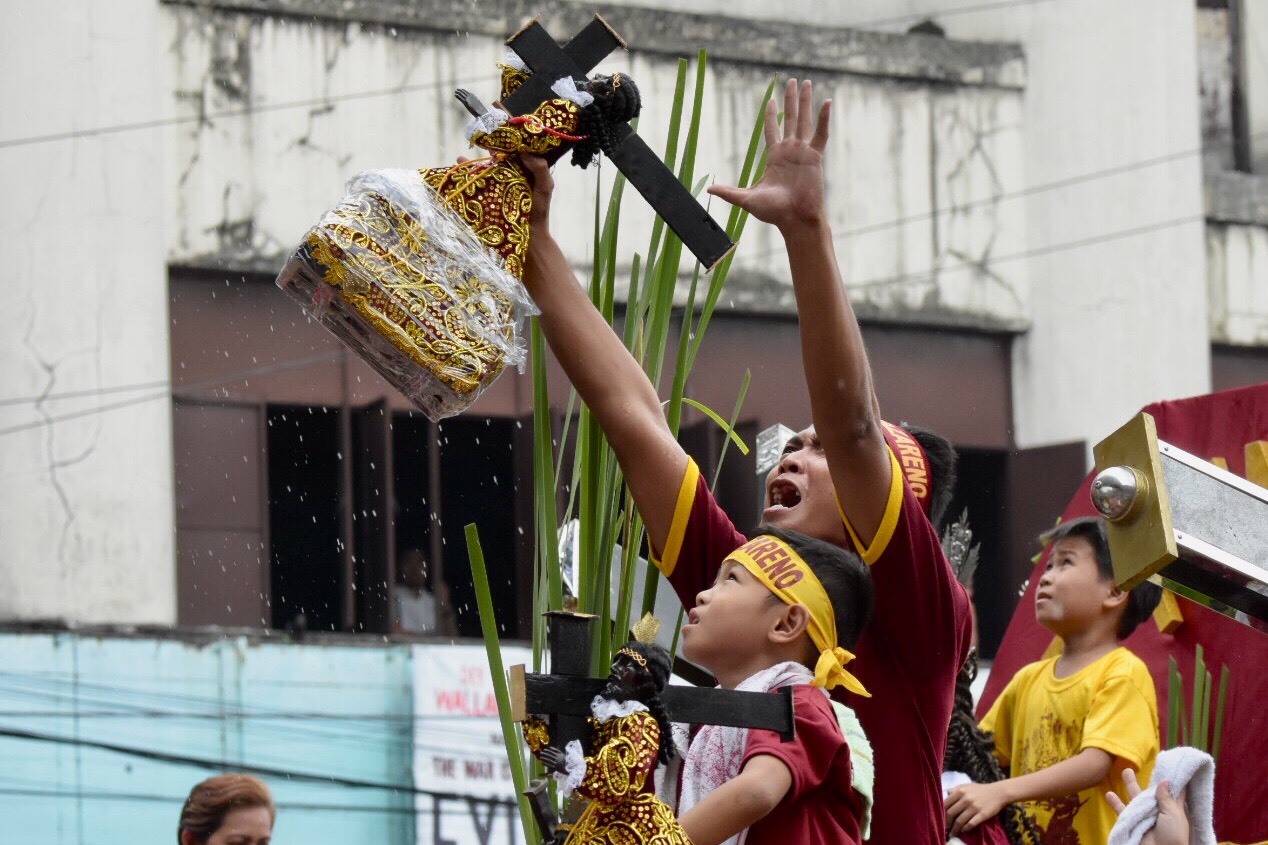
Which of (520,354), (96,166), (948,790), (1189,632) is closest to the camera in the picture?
(520,354)

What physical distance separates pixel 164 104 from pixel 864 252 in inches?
150

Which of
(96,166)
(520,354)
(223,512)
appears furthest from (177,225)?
(520,354)

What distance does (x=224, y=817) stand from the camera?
4375 millimetres

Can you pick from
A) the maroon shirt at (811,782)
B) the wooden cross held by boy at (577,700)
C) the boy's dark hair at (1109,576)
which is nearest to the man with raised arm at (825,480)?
the maroon shirt at (811,782)

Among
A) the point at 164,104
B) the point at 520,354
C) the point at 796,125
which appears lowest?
the point at 520,354

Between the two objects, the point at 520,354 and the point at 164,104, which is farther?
the point at 164,104

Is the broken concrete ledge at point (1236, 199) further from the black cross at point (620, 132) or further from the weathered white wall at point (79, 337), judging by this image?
the black cross at point (620, 132)

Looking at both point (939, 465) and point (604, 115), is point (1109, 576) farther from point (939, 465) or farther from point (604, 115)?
point (604, 115)

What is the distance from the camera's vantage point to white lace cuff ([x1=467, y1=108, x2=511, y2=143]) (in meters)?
2.59

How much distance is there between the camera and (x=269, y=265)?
9.66 meters

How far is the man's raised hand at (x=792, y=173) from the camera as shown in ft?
8.12

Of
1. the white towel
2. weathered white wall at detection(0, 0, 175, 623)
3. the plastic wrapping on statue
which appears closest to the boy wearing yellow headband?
the plastic wrapping on statue

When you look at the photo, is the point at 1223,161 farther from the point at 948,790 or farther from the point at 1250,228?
the point at 948,790

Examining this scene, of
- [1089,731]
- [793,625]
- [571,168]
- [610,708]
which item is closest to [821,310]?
[793,625]
